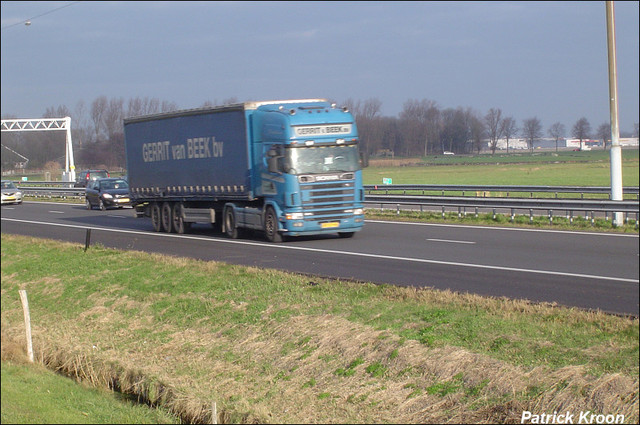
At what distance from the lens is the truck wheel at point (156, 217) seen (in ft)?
86.3

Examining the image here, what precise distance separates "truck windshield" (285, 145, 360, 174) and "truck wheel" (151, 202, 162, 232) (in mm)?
8246

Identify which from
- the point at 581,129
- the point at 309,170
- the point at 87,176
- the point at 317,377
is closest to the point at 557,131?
the point at 581,129

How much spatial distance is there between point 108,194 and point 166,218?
15.4 metres

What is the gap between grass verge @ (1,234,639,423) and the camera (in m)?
6.98

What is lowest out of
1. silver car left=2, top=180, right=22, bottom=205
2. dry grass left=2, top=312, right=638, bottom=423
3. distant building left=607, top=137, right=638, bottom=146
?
dry grass left=2, top=312, right=638, bottom=423

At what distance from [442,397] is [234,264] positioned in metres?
9.32

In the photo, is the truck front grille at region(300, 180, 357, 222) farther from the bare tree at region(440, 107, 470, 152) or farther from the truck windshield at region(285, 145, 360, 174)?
the bare tree at region(440, 107, 470, 152)

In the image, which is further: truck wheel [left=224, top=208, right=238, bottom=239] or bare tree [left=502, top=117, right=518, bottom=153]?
truck wheel [left=224, top=208, right=238, bottom=239]

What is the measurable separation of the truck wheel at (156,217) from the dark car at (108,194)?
13.4 meters

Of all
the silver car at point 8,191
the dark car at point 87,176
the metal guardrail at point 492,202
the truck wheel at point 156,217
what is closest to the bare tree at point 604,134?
the silver car at point 8,191

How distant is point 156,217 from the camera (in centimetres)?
2653

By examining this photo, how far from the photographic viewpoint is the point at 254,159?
2133 centimetres

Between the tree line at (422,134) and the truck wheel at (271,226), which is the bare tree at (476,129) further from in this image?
the truck wheel at (271,226)

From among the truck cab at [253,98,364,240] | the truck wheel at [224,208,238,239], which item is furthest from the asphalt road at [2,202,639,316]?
the truck cab at [253,98,364,240]
